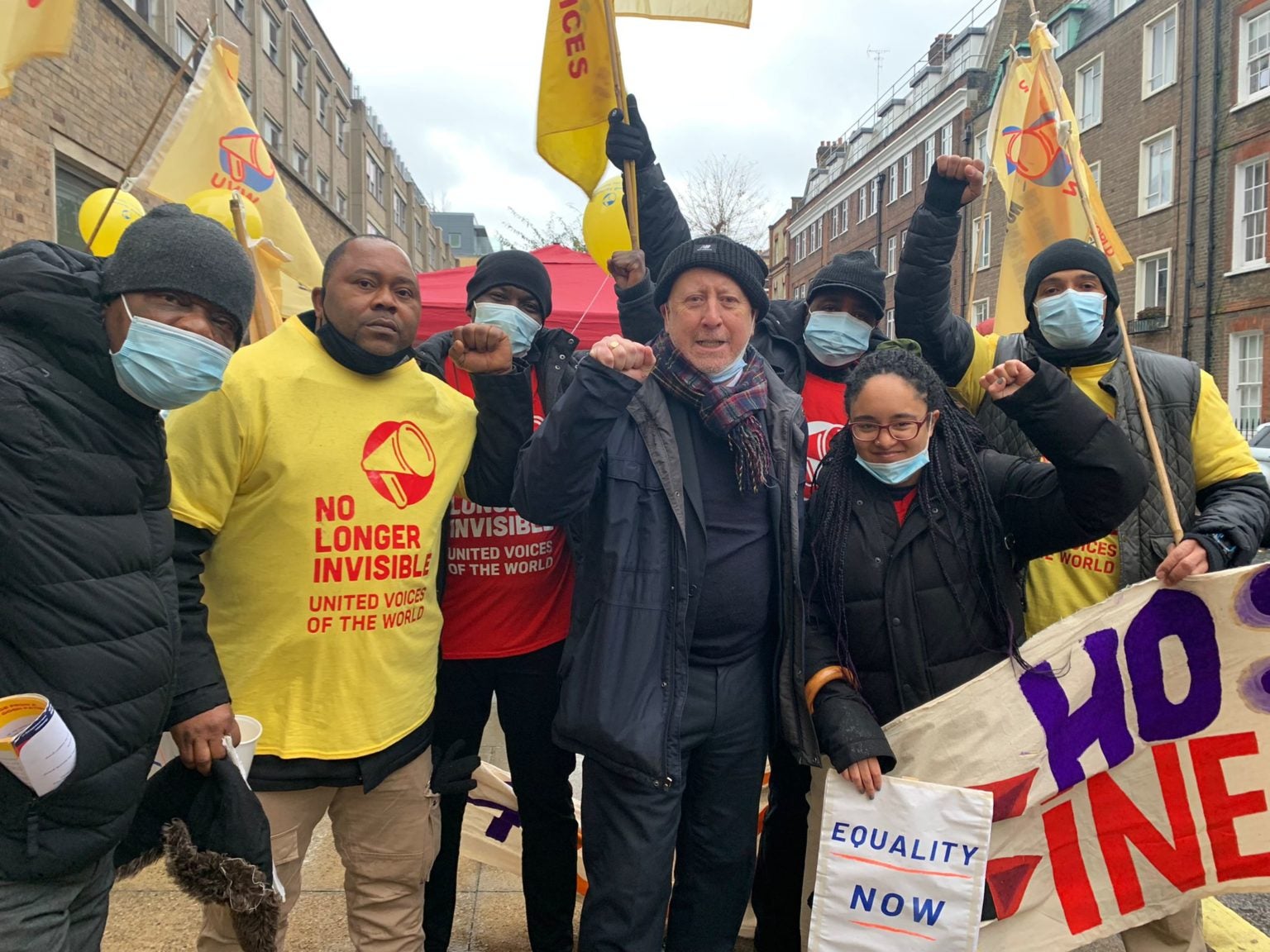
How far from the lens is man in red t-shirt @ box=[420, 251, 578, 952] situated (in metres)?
2.56

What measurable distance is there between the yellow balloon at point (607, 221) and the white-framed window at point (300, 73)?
23371 millimetres

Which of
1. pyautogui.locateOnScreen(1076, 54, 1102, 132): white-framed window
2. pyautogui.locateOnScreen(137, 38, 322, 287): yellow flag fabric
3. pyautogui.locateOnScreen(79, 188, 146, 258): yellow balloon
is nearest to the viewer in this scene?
pyautogui.locateOnScreen(137, 38, 322, 287): yellow flag fabric

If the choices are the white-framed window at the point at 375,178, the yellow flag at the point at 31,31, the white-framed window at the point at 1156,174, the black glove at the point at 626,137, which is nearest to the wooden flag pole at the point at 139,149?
the yellow flag at the point at 31,31

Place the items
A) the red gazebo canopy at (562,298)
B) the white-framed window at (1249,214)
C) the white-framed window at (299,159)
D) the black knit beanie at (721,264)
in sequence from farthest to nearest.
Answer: the white-framed window at (299,159)
the white-framed window at (1249,214)
the red gazebo canopy at (562,298)
the black knit beanie at (721,264)

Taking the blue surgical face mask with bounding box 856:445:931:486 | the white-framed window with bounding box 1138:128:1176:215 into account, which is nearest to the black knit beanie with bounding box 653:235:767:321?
the blue surgical face mask with bounding box 856:445:931:486

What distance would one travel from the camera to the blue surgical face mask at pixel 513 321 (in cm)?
271

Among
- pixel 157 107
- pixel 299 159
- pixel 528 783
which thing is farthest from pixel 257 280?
pixel 299 159

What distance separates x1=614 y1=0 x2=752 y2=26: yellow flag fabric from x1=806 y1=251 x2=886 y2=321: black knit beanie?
3.43 ft

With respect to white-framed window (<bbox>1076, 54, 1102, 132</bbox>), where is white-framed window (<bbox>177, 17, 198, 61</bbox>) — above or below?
below

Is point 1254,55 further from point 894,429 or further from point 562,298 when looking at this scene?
point 894,429

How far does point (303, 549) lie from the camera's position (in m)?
2.11

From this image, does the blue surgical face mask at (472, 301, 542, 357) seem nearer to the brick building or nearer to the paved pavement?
the paved pavement

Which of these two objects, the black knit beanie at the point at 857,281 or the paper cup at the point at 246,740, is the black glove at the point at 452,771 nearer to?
the paper cup at the point at 246,740

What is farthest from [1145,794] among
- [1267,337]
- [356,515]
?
[1267,337]
